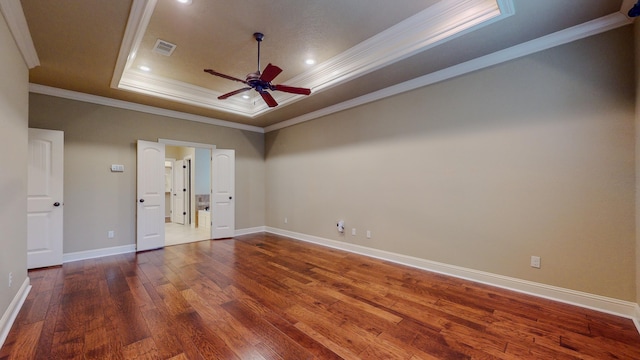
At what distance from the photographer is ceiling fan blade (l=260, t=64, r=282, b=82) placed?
9.20 ft

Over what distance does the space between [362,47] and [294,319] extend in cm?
338

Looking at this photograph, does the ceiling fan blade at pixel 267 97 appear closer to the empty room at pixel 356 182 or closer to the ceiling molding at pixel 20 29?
the empty room at pixel 356 182

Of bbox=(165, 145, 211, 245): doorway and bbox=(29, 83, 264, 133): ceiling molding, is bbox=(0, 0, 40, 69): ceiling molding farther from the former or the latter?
bbox=(165, 145, 211, 245): doorway

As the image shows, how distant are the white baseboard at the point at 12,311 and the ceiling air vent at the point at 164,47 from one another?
10.5 feet

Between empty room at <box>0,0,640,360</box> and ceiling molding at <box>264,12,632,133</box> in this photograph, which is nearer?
empty room at <box>0,0,640,360</box>

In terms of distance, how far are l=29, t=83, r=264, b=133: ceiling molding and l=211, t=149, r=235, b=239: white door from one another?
→ 692 millimetres

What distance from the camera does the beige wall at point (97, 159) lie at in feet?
14.0

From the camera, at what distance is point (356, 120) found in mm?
4734

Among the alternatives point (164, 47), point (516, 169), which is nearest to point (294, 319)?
point (516, 169)

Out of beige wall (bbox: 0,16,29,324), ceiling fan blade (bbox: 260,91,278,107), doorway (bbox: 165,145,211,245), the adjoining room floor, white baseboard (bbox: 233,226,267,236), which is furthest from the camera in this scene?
doorway (bbox: 165,145,211,245)

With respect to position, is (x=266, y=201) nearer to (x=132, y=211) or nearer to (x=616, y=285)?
(x=132, y=211)

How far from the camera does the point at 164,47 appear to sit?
3467 millimetres

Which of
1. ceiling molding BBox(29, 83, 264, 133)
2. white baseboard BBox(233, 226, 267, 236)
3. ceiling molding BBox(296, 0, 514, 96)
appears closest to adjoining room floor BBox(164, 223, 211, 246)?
white baseboard BBox(233, 226, 267, 236)

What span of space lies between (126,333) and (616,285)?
4.52m
